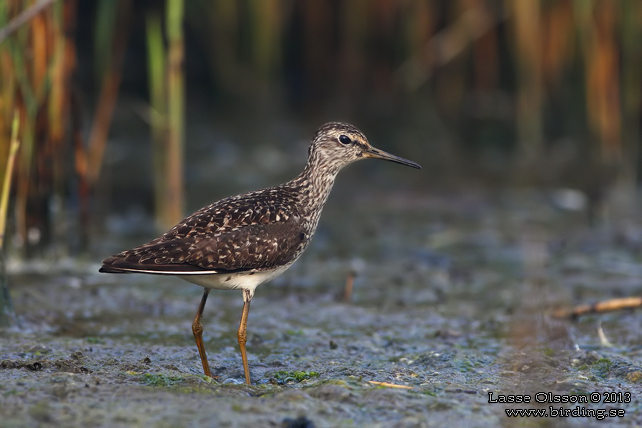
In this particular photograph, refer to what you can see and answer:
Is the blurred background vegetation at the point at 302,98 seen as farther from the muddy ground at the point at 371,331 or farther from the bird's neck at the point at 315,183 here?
the bird's neck at the point at 315,183

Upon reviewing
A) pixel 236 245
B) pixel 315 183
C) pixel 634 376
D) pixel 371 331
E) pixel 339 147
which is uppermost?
pixel 339 147

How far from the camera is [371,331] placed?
6.54 meters

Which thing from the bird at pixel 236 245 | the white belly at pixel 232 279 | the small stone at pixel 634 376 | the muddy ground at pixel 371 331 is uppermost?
the bird at pixel 236 245

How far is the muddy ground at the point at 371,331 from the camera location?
4.41m

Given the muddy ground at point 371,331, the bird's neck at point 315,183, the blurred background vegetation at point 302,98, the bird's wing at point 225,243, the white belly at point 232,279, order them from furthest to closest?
1. the blurred background vegetation at point 302,98
2. the bird's neck at point 315,183
3. the white belly at point 232,279
4. the bird's wing at point 225,243
5. the muddy ground at point 371,331

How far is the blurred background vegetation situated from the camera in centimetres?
794

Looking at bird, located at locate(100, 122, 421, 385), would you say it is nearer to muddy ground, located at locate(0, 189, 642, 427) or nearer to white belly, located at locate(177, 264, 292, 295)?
white belly, located at locate(177, 264, 292, 295)

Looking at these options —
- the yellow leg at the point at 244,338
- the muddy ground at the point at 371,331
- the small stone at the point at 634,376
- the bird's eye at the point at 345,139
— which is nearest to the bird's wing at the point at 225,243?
the yellow leg at the point at 244,338

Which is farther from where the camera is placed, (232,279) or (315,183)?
(315,183)

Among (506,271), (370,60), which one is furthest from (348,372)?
(370,60)

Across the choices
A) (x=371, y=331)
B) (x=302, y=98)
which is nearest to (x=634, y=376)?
(x=371, y=331)

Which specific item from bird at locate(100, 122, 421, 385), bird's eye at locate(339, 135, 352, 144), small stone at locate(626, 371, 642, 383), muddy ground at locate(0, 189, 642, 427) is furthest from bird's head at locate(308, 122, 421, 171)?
small stone at locate(626, 371, 642, 383)

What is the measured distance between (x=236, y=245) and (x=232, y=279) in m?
0.23

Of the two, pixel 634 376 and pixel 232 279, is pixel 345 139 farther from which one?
pixel 634 376
